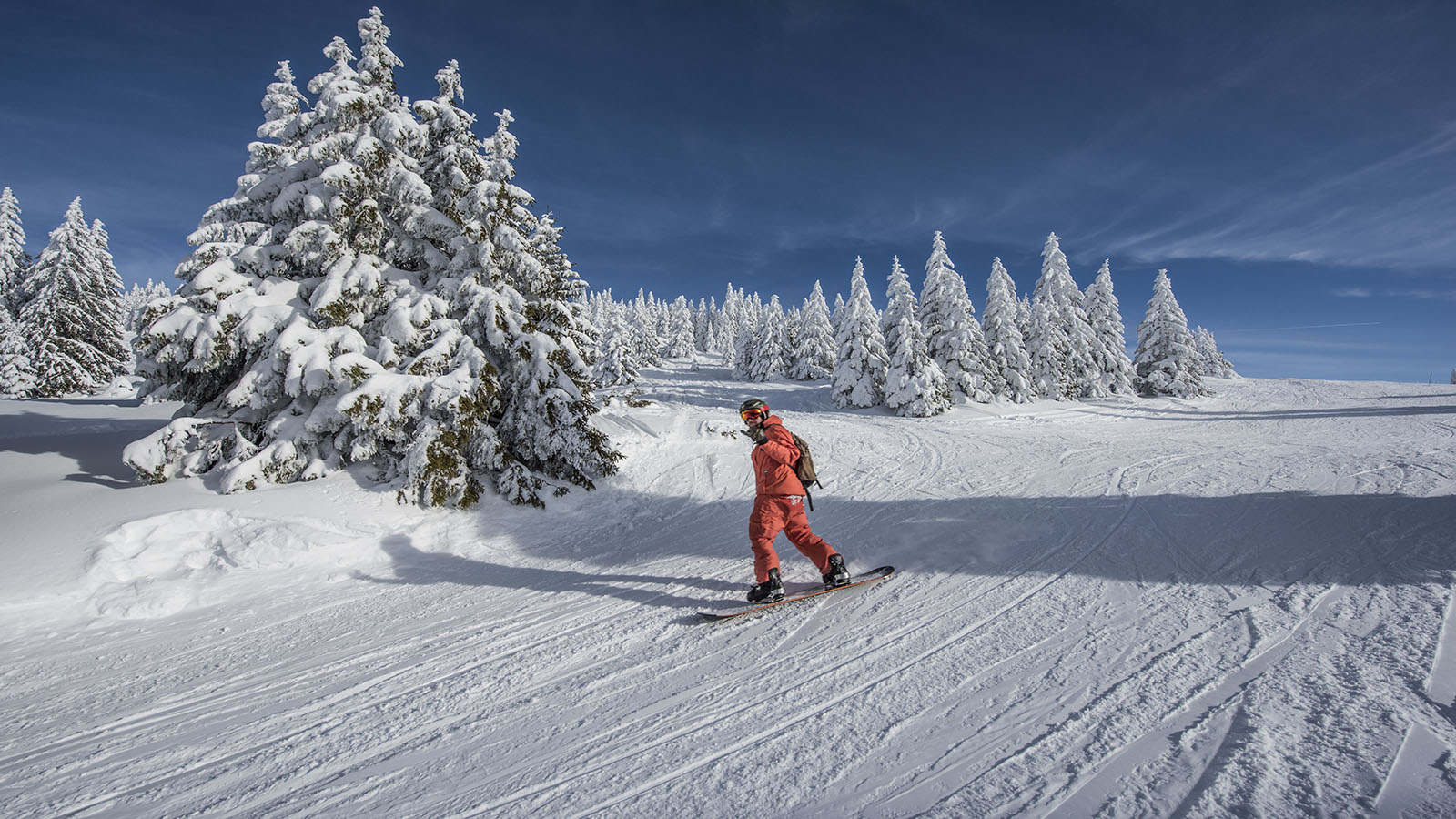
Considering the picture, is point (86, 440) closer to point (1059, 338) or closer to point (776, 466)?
point (776, 466)

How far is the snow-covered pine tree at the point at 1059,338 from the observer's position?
3250 cm

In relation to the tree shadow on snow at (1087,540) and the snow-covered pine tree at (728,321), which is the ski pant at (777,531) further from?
the snow-covered pine tree at (728,321)

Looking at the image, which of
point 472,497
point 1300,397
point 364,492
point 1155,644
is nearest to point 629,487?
point 472,497

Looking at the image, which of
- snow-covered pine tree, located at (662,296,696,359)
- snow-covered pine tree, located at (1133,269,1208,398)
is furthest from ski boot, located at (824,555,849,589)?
snow-covered pine tree, located at (662,296,696,359)

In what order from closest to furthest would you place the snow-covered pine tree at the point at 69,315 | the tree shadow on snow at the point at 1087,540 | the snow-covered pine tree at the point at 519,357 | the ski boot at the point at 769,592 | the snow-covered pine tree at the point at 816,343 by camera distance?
the tree shadow on snow at the point at 1087,540, the ski boot at the point at 769,592, the snow-covered pine tree at the point at 519,357, the snow-covered pine tree at the point at 69,315, the snow-covered pine tree at the point at 816,343

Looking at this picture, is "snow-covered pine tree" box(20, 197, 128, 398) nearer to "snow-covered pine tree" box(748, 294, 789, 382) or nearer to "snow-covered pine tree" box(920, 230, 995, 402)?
"snow-covered pine tree" box(920, 230, 995, 402)

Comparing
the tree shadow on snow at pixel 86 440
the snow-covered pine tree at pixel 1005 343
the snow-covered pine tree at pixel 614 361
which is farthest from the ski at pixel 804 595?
the snow-covered pine tree at pixel 614 361

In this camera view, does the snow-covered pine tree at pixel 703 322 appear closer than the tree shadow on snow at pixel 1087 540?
No

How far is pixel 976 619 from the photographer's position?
4.47 meters

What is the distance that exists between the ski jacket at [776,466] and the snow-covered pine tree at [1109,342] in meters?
36.5

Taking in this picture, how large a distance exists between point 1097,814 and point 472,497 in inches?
368

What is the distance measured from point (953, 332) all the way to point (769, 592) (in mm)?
27007

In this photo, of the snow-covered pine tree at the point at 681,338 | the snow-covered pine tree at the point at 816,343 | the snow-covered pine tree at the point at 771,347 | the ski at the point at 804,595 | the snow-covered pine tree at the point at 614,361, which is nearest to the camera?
the ski at the point at 804,595

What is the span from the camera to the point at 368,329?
10172mm
